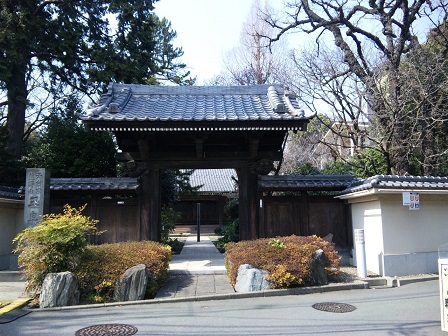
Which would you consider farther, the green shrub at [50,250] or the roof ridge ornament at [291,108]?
the roof ridge ornament at [291,108]

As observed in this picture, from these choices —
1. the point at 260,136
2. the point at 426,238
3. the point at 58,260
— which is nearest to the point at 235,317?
the point at 58,260

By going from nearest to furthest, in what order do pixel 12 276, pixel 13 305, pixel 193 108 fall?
pixel 13 305, pixel 12 276, pixel 193 108

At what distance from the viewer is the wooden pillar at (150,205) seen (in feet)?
37.0

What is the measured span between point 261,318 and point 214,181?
2710cm

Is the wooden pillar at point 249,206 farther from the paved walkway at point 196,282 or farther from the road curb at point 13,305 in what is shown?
the road curb at point 13,305

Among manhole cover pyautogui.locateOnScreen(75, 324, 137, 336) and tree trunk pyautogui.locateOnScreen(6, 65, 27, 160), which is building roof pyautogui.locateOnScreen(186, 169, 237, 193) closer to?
tree trunk pyautogui.locateOnScreen(6, 65, 27, 160)

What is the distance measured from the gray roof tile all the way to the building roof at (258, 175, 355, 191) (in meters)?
2.15

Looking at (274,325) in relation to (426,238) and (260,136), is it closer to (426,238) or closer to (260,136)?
(260,136)

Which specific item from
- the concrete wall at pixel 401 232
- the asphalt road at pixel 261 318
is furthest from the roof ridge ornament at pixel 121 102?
the concrete wall at pixel 401 232

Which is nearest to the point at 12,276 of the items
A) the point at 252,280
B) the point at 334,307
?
the point at 252,280

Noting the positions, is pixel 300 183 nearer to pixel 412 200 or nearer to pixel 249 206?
pixel 249 206

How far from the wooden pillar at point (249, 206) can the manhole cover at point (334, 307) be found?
4.22 m

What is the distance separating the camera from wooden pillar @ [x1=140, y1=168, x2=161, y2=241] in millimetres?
11289

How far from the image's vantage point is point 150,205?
11.4m
